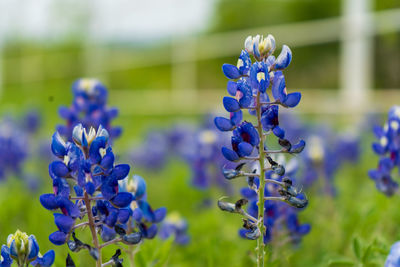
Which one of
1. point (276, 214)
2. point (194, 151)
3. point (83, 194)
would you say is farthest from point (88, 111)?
point (194, 151)

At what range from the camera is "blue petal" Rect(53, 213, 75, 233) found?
3.67 ft

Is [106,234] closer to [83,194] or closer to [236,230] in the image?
[83,194]

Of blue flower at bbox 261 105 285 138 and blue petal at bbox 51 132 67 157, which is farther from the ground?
blue flower at bbox 261 105 285 138

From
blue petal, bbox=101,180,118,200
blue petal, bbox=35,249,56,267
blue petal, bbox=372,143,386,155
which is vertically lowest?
blue petal, bbox=35,249,56,267

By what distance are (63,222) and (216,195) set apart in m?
2.08

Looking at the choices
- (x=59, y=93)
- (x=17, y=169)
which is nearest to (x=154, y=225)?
(x=17, y=169)

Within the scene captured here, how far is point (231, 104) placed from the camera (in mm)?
1211

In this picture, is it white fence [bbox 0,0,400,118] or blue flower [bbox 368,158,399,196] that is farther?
white fence [bbox 0,0,400,118]

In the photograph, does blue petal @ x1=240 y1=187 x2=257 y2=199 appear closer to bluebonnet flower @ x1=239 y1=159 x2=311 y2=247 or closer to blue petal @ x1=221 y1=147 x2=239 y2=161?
bluebonnet flower @ x1=239 y1=159 x2=311 y2=247

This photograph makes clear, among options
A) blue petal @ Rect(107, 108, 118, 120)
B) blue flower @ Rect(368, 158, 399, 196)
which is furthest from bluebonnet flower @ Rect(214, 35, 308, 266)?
blue petal @ Rect(107, 108, 118, 120)

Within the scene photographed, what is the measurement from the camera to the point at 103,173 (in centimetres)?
114

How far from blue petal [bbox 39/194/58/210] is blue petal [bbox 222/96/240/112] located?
0.43 metres

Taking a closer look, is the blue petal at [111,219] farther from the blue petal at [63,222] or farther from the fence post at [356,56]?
the fence post at [356,56]

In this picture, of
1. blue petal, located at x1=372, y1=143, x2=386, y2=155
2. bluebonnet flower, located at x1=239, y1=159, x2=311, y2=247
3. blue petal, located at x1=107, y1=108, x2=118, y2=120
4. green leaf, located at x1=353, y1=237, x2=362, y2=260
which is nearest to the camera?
green leaf, located at x1=353, y1=237, x2=362, y2=260
